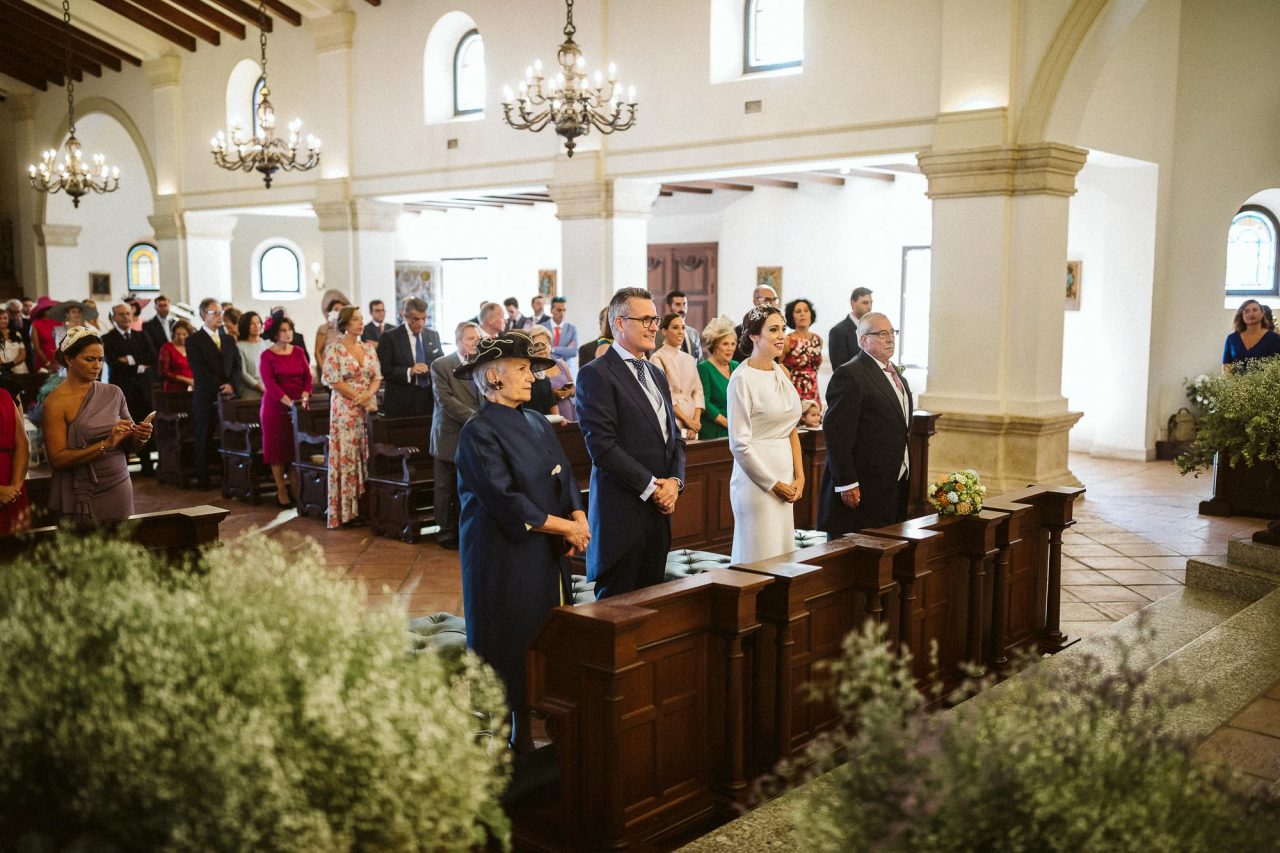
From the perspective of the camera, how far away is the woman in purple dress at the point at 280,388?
9.07 metres

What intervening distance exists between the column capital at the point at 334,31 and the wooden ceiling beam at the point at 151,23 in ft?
10.4

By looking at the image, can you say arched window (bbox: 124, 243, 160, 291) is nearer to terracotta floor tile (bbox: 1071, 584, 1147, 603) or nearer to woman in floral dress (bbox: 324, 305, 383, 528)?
woman in floral dress (bbox: 324, 305, 383, 528)

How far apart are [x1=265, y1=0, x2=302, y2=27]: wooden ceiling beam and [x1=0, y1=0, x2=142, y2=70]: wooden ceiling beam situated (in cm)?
412

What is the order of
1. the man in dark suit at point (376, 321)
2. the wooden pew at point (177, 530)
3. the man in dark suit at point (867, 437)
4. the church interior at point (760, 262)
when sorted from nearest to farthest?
the church interior at point (760, 262) < the wooden pew at point (177, 530) < the man in dark suit at point (867, 437) < the man in dark suit at point (376, 321)

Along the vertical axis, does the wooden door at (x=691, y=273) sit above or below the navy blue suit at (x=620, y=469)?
above

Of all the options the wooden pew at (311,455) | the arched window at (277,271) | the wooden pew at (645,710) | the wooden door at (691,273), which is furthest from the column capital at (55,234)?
the wooden pew at (645,710)

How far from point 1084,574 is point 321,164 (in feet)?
37.7

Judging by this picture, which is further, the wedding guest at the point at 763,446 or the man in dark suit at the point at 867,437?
the man in dark suit at the point at 867,437

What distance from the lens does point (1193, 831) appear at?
62.1 inches

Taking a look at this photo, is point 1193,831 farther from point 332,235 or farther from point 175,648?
point 332,235

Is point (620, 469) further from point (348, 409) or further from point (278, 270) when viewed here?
point (278, 270)

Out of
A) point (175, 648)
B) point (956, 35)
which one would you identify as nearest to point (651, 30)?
point (956, 35)

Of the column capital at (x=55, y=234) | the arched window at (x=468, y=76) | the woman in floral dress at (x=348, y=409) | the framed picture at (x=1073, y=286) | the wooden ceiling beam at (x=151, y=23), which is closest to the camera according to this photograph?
the woman in floral dress at (x=348, y=409)

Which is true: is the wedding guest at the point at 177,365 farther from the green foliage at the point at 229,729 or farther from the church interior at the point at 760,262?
the green foliage at the point at 229,729
